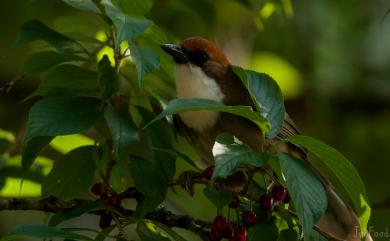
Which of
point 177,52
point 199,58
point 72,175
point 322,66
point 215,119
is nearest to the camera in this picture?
point 72,175

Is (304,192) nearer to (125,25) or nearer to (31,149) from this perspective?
(125,25)

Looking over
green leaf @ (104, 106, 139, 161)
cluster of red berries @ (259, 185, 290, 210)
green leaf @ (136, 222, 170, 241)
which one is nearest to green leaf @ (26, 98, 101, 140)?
green leaf @ (104, 106, 139, 161)

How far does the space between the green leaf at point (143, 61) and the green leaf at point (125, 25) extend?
9cm

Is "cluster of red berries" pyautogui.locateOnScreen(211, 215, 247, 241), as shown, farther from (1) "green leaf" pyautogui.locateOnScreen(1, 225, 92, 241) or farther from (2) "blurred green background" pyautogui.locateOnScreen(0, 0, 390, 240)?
(2) "blurred green background" pyautogui.locateOnScreen(0, 0, 390, 240)

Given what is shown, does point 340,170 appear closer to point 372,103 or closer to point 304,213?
point 304,213

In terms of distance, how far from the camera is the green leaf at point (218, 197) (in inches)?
115

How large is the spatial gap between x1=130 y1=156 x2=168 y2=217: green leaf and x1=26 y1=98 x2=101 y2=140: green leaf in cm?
25

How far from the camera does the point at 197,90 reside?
399 centimetres

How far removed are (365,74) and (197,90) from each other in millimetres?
3292

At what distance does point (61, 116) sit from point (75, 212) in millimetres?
344

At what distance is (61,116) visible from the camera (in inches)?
116

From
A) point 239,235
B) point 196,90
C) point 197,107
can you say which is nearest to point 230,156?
point 197,107

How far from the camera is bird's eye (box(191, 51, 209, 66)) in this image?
159 inches

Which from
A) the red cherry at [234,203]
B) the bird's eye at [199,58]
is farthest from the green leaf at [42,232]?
the bird's eye at [199,58]
